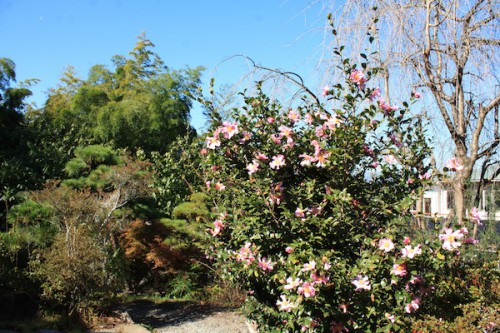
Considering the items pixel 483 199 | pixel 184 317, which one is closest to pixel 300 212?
pixel 483 199

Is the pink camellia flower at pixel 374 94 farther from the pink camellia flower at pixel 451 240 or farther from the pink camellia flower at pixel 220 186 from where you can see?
the pink camellia flower at pixel 220 186

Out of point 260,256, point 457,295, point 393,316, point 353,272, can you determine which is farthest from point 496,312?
point 260,256

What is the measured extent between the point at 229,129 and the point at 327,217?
74 centimetres

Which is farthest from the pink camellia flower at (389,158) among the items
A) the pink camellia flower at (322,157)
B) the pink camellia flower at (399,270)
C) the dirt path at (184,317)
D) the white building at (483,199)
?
the dirt path at (184,317)

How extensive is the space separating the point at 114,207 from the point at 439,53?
13.0 feet

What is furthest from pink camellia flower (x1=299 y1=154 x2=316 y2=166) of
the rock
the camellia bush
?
the rock

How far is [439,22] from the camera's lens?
3.58m

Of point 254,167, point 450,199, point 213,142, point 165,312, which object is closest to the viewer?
point 254,167

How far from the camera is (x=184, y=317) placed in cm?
528

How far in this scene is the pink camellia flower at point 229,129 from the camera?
2.58 metres

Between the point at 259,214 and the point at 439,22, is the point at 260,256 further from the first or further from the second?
the point at 439,22

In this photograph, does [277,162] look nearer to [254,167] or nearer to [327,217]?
[254,167]

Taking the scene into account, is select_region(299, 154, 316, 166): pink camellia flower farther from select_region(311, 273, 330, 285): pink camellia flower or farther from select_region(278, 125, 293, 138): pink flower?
select_region(311, 273, 330, 285): pink camellia flower

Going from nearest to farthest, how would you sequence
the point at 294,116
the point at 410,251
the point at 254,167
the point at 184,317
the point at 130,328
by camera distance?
1. the point at 410,251
2. the point at 254,167
3. the point at 294,116
4. the point at 130,328
5. the point at 184,317
